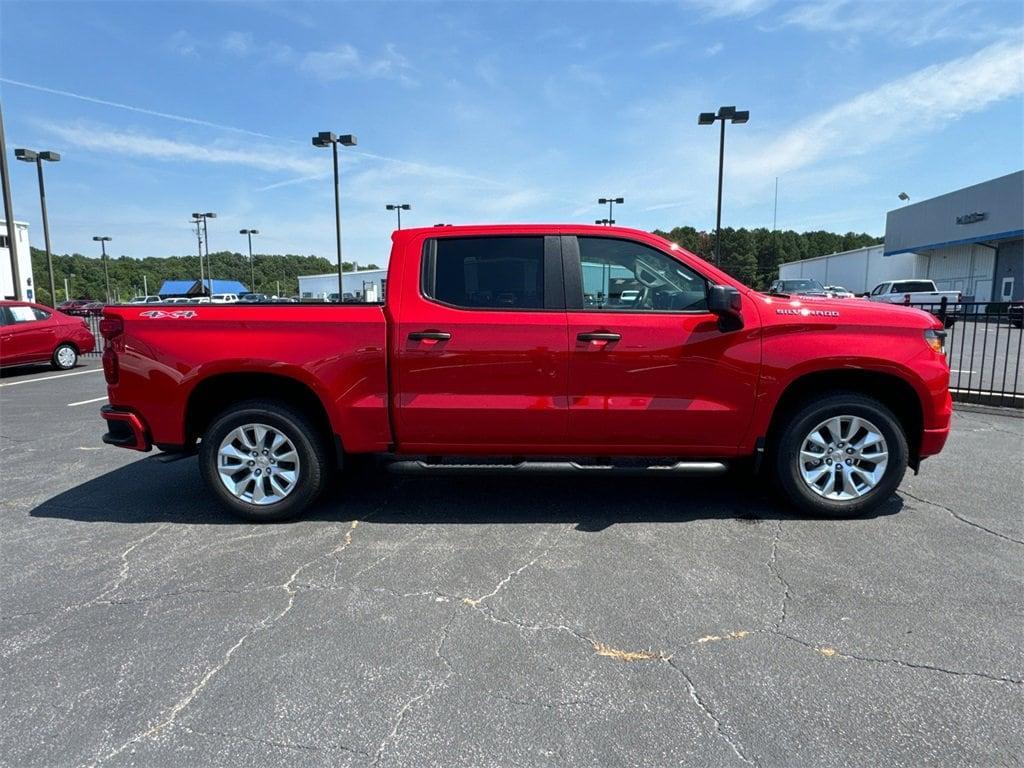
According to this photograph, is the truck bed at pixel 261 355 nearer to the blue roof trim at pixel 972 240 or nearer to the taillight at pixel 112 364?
the taillight at pixel 112 364

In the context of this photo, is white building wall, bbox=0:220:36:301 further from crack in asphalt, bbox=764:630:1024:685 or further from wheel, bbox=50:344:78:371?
crack in asphalt, bbox=764:630:1024:685

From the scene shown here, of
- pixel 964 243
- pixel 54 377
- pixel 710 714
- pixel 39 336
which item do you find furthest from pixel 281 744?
pixel 964 243

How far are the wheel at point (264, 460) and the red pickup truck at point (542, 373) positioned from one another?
1 centimetres

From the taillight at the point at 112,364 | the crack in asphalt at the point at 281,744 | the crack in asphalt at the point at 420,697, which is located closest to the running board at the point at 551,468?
the crack in asphalt at the point at 420,697

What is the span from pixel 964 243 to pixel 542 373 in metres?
45.8

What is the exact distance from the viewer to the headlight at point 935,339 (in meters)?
4.05

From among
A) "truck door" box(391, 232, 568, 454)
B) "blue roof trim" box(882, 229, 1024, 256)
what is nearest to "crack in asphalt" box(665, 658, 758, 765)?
"truck door" box(391, 232, 568, 454)

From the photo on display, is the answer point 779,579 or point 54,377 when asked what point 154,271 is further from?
point 779,579

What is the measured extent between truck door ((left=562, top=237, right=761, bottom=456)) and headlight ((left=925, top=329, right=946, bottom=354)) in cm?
115

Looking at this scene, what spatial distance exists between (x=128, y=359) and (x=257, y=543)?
1529 mm

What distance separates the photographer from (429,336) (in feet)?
13.0

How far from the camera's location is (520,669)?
101 inches

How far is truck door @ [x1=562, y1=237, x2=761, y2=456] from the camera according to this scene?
395 cm

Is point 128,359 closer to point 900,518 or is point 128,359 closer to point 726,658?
point 726,658
